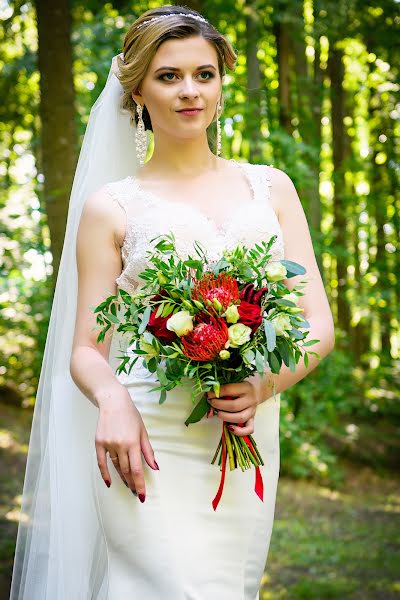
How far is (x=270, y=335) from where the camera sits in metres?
2.28

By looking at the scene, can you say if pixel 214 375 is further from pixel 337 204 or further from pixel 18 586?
pixel 337 204

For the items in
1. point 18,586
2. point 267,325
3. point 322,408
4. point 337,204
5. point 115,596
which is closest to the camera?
point 267,325

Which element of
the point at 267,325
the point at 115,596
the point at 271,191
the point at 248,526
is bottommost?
the point at 115,596

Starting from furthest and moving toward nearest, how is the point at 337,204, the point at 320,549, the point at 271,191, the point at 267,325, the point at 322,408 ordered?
the point at 337,204 < the point at 322,408 < the point at 320,549 < the point at 271,191 < the point at 267,325

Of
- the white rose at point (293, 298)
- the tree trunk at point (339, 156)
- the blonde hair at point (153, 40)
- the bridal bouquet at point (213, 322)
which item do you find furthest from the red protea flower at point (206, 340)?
the tree trunk at point (339, 156)

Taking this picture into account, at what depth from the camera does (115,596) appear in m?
2.64

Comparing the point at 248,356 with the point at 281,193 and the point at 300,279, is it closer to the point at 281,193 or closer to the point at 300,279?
the point at 300,279

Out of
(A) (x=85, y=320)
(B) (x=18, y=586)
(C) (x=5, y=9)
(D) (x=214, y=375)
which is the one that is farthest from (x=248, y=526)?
(C) (x=5, y=9)

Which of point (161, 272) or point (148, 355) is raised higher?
point (161, 272)

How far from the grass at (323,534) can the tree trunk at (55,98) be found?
276 centimetres

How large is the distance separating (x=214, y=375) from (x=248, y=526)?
677 millimetres

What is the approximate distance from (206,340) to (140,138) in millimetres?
1240

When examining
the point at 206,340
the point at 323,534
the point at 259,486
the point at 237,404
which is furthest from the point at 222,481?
the point at 323,534

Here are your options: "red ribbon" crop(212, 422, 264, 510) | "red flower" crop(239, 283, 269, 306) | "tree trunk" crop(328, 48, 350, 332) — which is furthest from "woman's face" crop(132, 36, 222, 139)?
"tree trunk" crop(328, 48, 350, 332)
